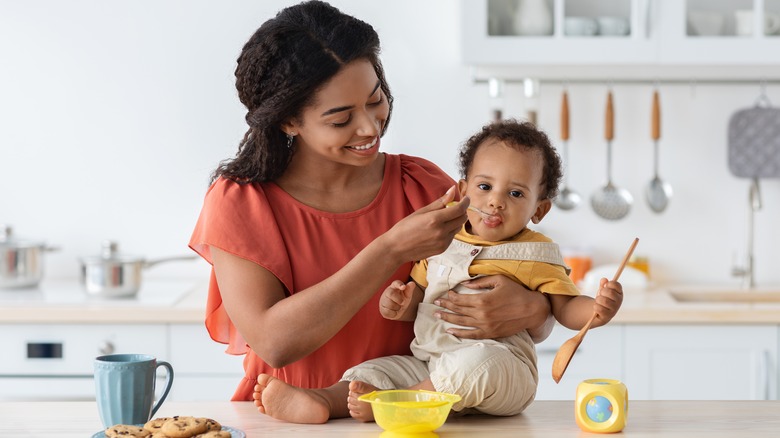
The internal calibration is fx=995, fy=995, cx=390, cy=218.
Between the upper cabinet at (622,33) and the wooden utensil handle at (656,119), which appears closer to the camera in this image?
the upper cabinet at (622,33)

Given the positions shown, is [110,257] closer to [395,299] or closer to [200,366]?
[200,366]

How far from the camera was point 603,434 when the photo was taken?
1295mm

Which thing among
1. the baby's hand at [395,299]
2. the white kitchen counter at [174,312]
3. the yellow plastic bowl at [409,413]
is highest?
the baby's hand at [395,299]

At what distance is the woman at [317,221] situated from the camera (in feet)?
4.59

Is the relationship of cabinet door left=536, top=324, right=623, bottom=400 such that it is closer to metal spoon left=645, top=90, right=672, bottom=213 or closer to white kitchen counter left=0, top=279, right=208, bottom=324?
metal spoon left=645, top=90, right=672, bottom=213

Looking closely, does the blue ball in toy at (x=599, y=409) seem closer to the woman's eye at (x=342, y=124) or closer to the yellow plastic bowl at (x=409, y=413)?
the yellow plastic bowl at (x=409, y=413)

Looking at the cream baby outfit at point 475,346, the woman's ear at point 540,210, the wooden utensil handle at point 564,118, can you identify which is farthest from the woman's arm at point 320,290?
the wooden utensil handle at point 564,118

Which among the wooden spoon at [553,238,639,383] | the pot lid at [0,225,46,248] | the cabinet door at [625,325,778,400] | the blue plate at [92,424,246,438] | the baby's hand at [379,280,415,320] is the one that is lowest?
the cabinet door at [625,325,778,400]

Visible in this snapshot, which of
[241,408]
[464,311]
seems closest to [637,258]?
[464,311]

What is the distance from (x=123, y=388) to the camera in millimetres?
1276

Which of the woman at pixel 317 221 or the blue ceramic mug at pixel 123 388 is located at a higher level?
the woman at pixel 317 221

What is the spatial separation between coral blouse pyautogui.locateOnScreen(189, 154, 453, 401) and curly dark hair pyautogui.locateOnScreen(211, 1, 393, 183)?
2.2 inches

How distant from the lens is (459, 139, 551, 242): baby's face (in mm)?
1564

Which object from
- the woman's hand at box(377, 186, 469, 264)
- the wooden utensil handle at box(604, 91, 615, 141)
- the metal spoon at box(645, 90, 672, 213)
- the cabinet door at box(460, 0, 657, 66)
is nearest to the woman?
the woman's hand at box(377, 186, 469, 264)
